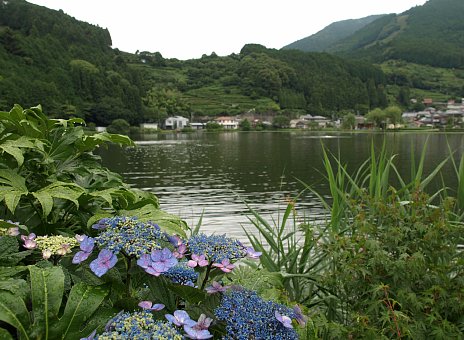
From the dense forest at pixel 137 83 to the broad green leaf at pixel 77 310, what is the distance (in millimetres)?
99252

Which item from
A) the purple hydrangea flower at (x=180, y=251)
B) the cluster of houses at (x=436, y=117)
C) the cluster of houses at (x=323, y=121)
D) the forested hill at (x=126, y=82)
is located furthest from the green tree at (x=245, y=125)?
the purple hydrangea flower at (x=180, y=251)

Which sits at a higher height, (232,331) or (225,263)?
(225,263)

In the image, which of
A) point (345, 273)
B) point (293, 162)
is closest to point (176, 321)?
point (345, 273)

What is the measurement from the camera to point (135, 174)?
109ft

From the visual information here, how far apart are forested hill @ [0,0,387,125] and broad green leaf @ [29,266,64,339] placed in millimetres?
94630

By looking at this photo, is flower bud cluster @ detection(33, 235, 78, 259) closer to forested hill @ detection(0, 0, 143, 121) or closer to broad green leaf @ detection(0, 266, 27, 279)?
broad green leaf @ detection(0, 266, 27, 279)

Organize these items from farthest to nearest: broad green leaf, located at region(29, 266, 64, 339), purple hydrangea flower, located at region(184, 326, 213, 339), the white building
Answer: the white building → broad green leaf, located at region(29, 266, 64, 339) → purple hydrangea flower, located at region(184, 326, 213, 339)

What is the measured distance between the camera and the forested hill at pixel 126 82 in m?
120

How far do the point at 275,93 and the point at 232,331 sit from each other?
181 meters

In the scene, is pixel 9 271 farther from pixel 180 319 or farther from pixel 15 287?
pixel 180 319

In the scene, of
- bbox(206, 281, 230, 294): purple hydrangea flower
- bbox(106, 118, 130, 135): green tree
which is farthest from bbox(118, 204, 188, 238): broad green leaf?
bbox(106, 118, 130, 135): green tree

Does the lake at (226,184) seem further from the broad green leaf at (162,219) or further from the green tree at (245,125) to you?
the green tree at (245,125)

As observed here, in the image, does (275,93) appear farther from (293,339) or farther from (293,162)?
(293,339)

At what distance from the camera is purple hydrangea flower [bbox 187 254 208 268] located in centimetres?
128
